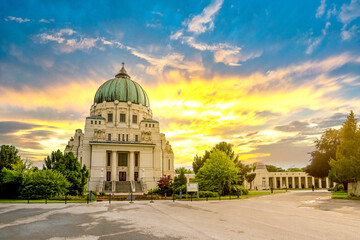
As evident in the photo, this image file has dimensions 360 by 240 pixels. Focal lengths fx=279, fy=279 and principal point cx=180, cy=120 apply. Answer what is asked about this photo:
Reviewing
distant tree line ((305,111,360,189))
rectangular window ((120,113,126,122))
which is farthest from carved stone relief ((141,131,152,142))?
distant tree line ((305,111,360,189))

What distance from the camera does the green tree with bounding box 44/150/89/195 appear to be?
40306 mm

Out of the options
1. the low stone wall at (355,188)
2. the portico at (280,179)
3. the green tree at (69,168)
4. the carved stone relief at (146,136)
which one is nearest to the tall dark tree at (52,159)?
the green tree at (69,168)

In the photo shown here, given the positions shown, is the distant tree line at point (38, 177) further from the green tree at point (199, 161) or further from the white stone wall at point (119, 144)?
the green tree at point (199, 161)

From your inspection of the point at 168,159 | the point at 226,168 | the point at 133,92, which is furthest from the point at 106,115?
the point at 226,168

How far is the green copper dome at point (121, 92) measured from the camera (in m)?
73.8

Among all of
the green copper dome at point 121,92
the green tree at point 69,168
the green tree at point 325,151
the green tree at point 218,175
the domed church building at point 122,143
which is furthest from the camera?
the green copper dome at point 121,92

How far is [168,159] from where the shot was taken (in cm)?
7606

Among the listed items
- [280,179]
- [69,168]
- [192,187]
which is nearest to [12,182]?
[69,168]

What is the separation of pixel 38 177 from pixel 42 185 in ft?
3.73

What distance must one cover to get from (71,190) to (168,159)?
1477 inches

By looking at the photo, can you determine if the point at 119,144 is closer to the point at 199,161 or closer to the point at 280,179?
the point at 199,161

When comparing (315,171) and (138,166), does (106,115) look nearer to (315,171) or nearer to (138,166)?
(138,166)

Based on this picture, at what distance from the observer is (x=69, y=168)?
41.3m

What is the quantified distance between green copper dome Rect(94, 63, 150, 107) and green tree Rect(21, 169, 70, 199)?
39.1 m
